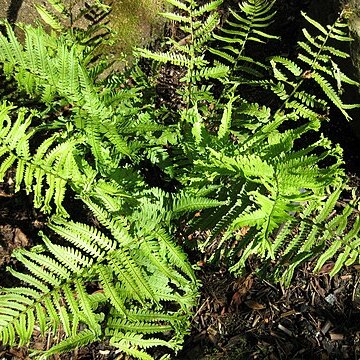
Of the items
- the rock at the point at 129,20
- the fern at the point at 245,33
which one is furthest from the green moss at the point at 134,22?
the fern at the point at 245,33

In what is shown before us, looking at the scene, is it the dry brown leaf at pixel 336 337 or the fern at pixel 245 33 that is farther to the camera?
the dry brown leaf at pixel 336 337

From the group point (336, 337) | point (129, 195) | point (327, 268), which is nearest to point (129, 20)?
point (129, 195)

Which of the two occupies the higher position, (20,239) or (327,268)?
(20,239)

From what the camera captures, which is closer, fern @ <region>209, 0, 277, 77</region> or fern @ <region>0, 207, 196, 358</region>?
fern @ <region>0, 207, 196, 358</region>

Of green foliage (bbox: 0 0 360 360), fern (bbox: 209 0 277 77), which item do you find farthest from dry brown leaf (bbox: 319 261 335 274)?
fern (bbox: 209 0 277 77)

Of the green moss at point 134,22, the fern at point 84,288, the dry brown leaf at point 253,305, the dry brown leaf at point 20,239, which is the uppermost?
the green moss at point 134,22

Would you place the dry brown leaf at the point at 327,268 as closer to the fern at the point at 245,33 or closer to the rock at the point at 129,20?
the fern at the point at 245,33

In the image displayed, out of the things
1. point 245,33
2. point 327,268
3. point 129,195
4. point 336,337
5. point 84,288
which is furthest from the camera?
point 327,268

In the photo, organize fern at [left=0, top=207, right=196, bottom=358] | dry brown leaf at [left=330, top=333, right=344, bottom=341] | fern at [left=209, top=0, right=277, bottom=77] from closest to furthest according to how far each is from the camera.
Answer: fern at [left=0, top=207, right=196, bottom=358], fern at [left=209, top=0, right=277, bottom=77], dry brown leaf at [left=330, top=333, right=344, bottom=341]

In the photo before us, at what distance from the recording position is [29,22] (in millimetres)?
3529

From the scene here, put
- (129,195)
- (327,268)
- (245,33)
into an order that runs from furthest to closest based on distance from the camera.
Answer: (327,268) < (245,33) < (129,195)

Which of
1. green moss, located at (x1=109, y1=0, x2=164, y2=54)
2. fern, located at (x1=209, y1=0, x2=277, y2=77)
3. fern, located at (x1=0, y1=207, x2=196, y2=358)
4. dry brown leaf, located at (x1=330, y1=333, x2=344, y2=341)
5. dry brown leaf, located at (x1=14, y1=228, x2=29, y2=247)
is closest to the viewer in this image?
fern, located at (x1=0, y1=207, x2=196, y2=358)

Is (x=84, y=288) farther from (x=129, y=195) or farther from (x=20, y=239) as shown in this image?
(x=20, y=239)

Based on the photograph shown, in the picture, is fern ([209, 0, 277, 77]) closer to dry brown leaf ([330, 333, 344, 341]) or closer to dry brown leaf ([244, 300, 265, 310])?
dry brown leaf ([244, 300, 265, 310])
